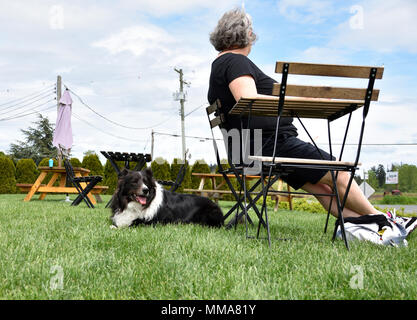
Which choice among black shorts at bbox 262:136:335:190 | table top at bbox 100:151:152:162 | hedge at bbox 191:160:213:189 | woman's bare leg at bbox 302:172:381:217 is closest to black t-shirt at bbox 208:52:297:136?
black shorts at bbox 262:136:335:190

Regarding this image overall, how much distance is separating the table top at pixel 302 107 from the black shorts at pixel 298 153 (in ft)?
0.79

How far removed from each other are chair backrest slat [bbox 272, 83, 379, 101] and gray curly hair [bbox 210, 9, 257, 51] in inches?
41.0

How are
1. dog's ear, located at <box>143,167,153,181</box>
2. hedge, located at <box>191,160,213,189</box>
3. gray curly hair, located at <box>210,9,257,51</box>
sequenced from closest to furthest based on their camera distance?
gray curly hair, located at <box>210,9,257,51</box>
dog's ear, located at <box>143,167,153,181</box>
hedge, located at <box>191,160,213,189</box>

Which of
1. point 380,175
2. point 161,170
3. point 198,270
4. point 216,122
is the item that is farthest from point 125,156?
point 380,175

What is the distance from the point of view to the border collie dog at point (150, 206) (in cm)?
374

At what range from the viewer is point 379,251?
2.45 metres

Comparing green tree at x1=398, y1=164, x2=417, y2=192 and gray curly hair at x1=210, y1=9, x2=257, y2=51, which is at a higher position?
gray curly hair at x1=210, y1=9, x2=257, y2=51

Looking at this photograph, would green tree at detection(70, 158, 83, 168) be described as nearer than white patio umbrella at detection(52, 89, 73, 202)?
No

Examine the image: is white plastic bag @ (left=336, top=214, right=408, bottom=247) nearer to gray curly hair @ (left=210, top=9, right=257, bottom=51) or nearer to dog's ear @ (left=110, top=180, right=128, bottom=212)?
gray curly hair @ (left=210, top=9, right=257, bottom=51)

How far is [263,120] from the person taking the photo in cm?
325

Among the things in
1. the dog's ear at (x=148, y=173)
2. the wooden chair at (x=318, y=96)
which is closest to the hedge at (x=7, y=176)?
the dog's ear at (x=148, y=173)

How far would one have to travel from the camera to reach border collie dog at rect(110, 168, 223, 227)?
3740 mm

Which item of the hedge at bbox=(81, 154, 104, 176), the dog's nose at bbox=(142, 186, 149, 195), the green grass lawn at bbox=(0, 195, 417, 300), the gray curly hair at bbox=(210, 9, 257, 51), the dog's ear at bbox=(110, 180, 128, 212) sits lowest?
the green grass lawn at bbox=(0, 195, 417, 300)

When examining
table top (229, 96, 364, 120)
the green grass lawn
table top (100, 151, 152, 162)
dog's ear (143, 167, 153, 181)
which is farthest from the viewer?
table top (100, 151, 152, 162)
